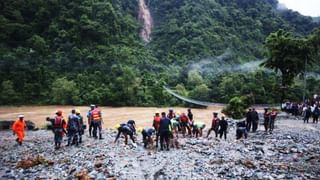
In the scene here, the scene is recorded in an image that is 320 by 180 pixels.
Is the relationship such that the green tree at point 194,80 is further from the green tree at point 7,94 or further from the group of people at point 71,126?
the group of people at point 71,126

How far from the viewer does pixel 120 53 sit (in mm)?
68812

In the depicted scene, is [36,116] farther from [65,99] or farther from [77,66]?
[77,66]

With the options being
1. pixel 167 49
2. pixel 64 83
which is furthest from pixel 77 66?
pixel 167 49

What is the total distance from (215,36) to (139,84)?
35148 millimetres

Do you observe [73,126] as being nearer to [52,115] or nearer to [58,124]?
[58,124]

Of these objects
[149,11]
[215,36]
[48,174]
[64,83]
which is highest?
[149,11]

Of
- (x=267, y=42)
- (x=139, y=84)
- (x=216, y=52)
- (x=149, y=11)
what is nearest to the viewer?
(x=267, y=42)

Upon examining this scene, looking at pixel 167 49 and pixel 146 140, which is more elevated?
pixel 167 49

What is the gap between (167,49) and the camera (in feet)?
285

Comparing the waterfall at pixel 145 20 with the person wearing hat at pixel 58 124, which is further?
the waterfall at pixel 145 20

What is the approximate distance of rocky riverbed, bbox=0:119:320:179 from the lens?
1334 cm

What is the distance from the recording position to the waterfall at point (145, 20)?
97.5 m

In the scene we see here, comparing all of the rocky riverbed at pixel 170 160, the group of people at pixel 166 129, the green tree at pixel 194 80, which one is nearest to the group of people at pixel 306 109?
the rocky riverbed at pixel 170 160

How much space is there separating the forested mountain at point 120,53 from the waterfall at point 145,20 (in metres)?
1.48
